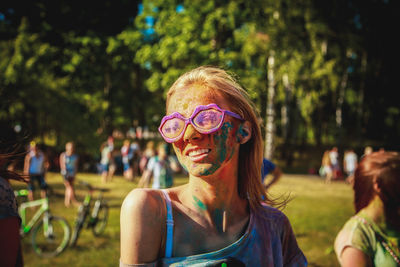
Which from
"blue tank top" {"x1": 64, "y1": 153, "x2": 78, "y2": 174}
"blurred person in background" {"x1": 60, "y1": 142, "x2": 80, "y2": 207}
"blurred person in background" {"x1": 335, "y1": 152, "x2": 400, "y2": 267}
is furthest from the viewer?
"blue tank top" {"x1": 64, "y1": 153, "x2": 78, "y2": 174}

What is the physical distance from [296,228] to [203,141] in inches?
278

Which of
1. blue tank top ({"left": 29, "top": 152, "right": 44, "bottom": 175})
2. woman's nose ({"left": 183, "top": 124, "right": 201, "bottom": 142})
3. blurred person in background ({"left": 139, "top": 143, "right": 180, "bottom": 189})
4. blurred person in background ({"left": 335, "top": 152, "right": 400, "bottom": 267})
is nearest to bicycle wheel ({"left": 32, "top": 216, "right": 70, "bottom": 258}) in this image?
blurred person in background ({"left": 139, "top": 143, "right": 180, "bottom": 189})

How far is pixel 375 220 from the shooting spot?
2.08 metres

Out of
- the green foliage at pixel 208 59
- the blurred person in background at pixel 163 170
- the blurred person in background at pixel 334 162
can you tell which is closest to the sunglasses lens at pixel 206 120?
the blurred person in background at pixel 163 170

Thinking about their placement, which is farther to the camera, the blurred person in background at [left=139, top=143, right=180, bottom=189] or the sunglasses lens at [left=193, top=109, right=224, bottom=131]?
the blurred person in background at [left=139, top=143, right=180, bottom=189]

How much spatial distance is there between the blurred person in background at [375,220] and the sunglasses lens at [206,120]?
1.34 meters

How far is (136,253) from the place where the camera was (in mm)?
1137

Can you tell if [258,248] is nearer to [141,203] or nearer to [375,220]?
[141,203]

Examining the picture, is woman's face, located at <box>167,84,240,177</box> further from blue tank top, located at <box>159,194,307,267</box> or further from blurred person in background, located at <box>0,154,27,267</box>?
blurred person in background, located at <box>0,154,27,267</box>

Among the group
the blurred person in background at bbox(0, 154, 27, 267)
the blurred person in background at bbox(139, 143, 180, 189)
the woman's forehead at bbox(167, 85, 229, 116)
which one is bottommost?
the blurred person in background at bbox(139, 143, 180, 189)

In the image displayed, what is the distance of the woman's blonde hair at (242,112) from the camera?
1389 millimetres

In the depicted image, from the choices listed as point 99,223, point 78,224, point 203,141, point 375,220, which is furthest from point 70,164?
point 203,141

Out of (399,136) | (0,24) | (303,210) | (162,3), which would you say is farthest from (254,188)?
(399,136)

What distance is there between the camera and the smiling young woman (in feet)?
3.87
